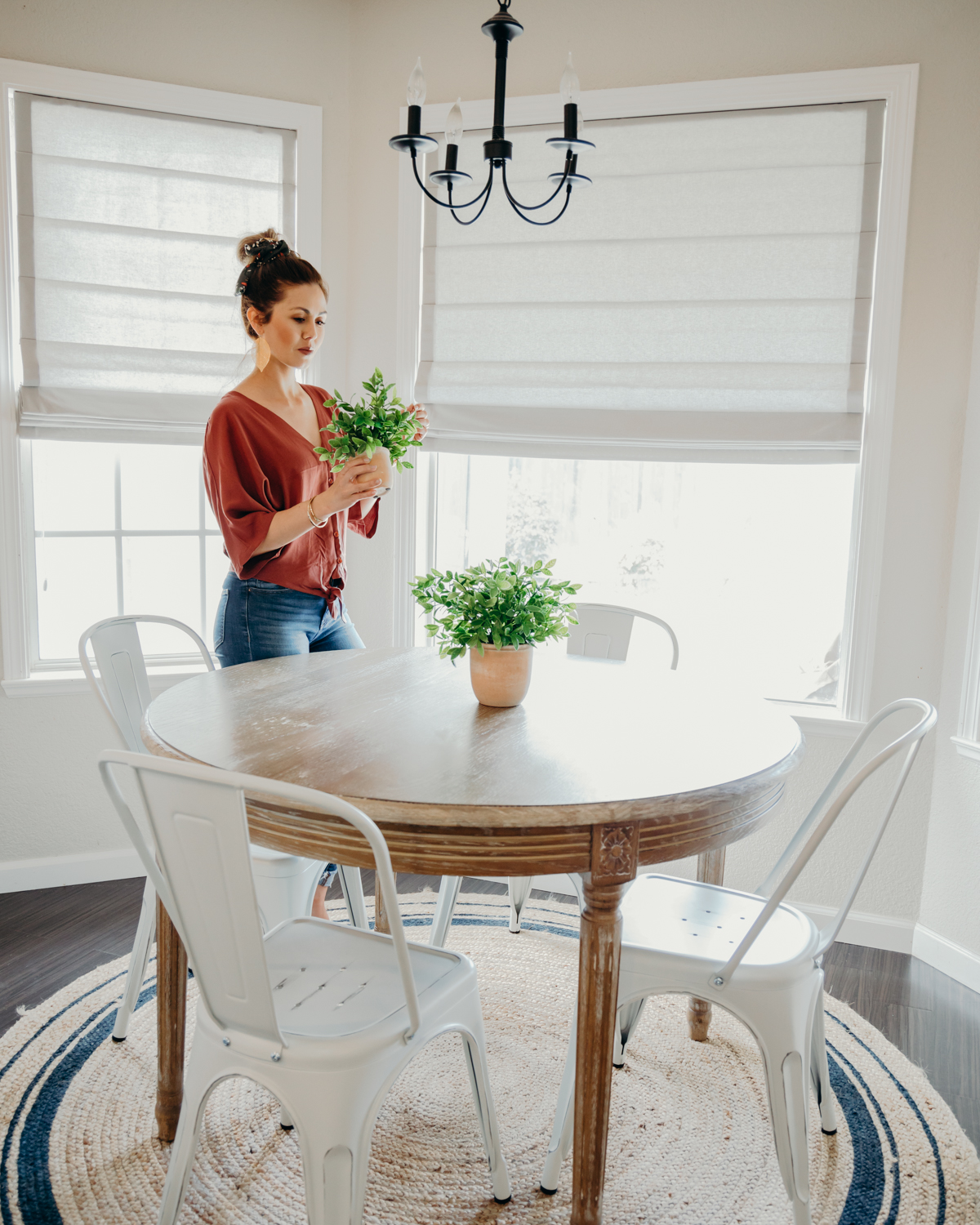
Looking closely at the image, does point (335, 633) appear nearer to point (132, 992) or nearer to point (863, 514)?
point (132, 992)

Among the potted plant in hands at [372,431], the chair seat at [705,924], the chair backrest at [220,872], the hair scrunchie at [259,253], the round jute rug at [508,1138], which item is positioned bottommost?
the round jute rug at [508,1138]

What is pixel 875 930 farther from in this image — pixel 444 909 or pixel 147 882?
pixel 147 882

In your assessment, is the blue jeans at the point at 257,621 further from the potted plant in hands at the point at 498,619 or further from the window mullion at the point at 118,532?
the window mullion at the point at 118,532

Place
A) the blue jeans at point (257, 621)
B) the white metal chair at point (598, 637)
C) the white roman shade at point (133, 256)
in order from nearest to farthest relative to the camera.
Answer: the blue jeans at point (257, 621) → the white metal chair at point (598, 637) → the white roman shade at point (133, 256)

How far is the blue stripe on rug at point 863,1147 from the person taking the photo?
1.68 m

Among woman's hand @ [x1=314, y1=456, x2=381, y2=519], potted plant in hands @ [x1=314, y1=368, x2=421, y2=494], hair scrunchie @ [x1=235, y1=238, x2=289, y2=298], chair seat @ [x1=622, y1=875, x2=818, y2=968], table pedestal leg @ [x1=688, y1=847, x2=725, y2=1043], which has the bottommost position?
table pedestal leg @ [x1=688, y1=847, x2=725, y2=1043]

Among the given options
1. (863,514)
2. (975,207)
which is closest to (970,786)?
(863,514)

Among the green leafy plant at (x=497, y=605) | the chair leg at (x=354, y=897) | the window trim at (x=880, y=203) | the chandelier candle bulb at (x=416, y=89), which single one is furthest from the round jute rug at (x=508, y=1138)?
the chandelier candle bulb at (x=416, y=89)

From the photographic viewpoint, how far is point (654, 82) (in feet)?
9.04

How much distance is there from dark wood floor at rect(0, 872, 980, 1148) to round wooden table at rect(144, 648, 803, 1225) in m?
0.84

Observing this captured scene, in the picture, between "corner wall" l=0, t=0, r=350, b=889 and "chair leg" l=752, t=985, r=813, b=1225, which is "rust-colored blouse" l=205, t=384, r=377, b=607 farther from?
"chair leg" l=752, t=985, r=813, b=1225

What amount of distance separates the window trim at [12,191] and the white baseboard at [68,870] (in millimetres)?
547

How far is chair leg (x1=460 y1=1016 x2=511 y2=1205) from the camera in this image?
60.6 inches

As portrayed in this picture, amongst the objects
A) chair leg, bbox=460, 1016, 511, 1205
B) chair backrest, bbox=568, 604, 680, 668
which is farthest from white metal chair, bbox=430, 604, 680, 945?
chair leg, bbox=460, 1016, 511, 1205
